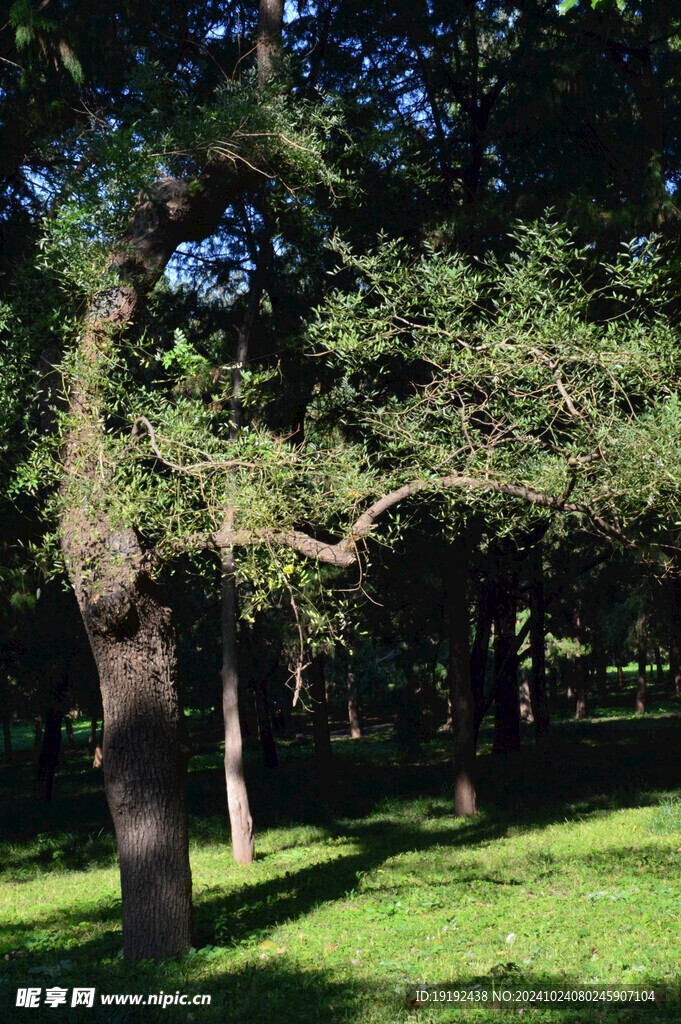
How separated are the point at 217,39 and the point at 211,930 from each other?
39.2 feet

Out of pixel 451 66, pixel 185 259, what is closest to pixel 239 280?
pixel 185 259

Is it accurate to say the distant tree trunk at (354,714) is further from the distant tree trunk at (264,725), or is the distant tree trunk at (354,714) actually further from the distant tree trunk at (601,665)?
the distant tree trunk at (264,725)

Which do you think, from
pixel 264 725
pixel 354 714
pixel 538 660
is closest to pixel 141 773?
pixel 538 660

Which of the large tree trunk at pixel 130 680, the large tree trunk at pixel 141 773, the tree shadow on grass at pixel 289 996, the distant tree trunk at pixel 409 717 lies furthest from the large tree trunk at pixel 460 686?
the tree shadow on grass at pixel 289 996

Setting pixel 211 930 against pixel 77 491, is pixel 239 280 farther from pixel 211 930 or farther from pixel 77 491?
pixel 211 930

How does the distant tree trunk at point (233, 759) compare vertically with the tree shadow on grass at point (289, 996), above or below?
above

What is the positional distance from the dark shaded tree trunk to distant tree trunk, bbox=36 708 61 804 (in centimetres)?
1039

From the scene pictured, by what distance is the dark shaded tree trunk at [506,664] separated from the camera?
66.0 feet

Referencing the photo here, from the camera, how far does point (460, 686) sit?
16.1m

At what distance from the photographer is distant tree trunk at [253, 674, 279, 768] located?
25609mm

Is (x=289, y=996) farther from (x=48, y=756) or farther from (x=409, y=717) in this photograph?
(x=48, y=756)

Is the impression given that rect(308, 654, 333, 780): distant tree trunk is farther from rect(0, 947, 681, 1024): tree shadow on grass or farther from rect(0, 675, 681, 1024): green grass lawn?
rect(0, 947, 681, 1024): tree shadow on grass

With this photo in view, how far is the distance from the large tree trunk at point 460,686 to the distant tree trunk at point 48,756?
31.7 ft

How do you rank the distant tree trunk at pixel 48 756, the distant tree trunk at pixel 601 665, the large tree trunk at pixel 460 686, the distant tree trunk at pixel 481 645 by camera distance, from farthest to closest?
the distant tree trunk at pixel 601 665, the distant tree trunk at pixel 48 756, the distant tree trunk at pixel 481 645, the large tree trunk at pixel 460 686
